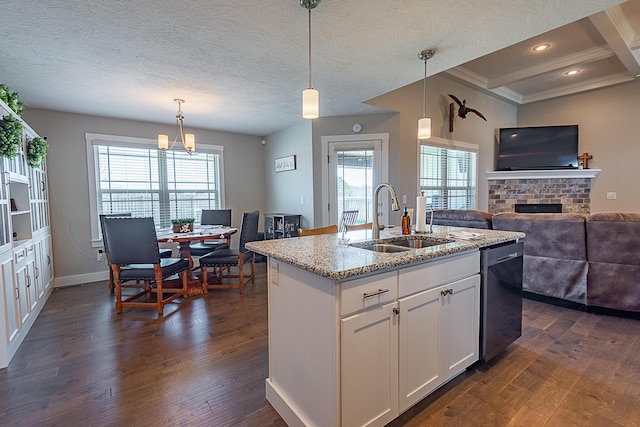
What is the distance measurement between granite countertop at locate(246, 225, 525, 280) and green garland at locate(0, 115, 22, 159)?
85.3 inches

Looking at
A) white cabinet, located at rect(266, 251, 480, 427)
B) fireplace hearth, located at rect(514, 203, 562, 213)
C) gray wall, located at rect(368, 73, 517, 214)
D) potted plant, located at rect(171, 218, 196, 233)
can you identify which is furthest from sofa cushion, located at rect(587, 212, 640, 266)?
potted plant, located at rect(171, 218, 196, 233)

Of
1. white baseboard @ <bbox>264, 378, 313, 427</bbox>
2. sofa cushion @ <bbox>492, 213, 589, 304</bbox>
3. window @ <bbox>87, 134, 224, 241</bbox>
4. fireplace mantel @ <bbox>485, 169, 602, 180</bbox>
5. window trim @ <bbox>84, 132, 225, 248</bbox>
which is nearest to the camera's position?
white baseboard @ <bbox>264, 378, 313, 427</bbox>

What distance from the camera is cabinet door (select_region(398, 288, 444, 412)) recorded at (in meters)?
1.50

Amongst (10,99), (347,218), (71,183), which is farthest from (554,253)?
(71,183)

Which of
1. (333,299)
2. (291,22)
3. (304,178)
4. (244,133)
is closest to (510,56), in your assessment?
(304,178)

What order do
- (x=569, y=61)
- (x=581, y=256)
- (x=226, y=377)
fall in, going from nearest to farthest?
(x=226, y=377), (x=581, y=256), (x=569, y=61)

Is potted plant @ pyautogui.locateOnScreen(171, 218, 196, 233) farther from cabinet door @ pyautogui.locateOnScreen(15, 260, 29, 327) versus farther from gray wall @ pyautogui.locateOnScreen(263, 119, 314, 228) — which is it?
gray wall @ pyautogui.locateOnScreen(263, 119, 314, 228)

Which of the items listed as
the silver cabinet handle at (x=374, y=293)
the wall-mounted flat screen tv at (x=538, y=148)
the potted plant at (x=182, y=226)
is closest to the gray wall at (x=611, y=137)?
the wall-mounted flat screen tv at (x=538, y=148)

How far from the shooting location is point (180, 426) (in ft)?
5.14

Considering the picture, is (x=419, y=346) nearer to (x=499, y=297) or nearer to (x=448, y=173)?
(x=499, y=297)

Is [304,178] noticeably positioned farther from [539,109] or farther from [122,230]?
[539,109]

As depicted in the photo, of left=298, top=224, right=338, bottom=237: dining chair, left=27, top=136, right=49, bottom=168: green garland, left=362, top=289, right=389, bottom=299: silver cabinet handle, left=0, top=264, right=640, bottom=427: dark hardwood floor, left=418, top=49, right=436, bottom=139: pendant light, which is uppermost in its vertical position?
left=418, top=49, right=436, bottom=139: pendant light

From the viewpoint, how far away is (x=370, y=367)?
136 cm

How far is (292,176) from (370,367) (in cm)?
398
